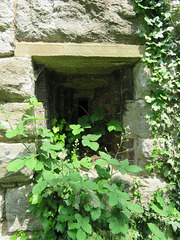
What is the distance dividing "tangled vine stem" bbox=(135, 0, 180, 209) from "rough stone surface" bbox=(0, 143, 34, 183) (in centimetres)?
121

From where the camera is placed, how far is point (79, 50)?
1.40 meters

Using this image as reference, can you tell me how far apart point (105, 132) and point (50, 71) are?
1226 mm

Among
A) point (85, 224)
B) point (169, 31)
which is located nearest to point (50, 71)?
point (169, 31)

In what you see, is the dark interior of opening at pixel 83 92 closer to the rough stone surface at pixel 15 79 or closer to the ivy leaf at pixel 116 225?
the rough stone surface at pixel 15 79

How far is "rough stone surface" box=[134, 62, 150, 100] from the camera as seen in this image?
1.50m

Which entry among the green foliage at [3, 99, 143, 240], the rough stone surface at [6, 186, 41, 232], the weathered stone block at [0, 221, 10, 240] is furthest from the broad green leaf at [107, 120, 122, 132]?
the weathered stone block at [0, 221, 10, 240]

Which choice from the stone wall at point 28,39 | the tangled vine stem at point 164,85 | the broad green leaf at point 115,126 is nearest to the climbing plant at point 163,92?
the tangled vine stem at point 164,85

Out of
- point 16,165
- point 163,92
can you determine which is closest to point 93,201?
point 16,165

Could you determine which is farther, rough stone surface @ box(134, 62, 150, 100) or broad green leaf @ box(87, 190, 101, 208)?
rough stone surface @ box(134, 62, 150, 100)

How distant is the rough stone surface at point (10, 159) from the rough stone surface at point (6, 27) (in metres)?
0.86

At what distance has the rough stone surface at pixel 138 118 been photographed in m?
1.51

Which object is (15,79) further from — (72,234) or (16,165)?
(72,234)

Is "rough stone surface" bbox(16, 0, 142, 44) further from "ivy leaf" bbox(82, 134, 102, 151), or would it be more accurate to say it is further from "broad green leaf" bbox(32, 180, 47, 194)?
"broad green leaf" bbox(32, 180, 47, 194)

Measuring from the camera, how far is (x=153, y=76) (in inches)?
57.8
